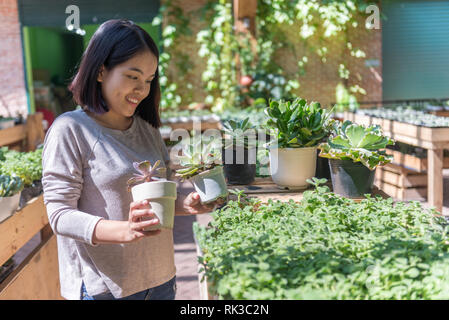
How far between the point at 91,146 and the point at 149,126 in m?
0.29

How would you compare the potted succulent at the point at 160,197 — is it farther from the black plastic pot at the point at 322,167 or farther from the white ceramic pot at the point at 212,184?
the black plastic pot at the point at 322,167

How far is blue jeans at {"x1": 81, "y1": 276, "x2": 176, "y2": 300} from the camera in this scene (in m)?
1.54

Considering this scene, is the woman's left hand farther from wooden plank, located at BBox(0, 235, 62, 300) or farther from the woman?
wooden plank, located at BBox(0, 235, 62, 300)

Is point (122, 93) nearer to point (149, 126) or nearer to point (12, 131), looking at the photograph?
point (149, 126)

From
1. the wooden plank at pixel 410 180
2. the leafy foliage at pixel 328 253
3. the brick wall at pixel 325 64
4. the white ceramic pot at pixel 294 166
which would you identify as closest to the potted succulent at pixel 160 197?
the leafy foliage at pixel 328 253

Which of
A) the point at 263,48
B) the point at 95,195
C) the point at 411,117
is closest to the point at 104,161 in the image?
the point at 95,195

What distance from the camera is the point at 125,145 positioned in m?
1.60

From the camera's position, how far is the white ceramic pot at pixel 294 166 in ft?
6.23

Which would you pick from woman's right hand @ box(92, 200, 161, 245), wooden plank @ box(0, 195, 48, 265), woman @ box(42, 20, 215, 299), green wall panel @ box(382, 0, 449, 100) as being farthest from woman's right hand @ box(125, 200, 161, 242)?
green wall panel @ box(382, 0, 449, 100)

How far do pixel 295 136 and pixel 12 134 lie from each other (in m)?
3.40

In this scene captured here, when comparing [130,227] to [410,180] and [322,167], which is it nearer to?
[322,167]

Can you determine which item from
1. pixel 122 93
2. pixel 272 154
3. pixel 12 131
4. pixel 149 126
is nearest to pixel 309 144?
pixel 272 154

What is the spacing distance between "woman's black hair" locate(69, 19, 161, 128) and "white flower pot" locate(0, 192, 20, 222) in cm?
117

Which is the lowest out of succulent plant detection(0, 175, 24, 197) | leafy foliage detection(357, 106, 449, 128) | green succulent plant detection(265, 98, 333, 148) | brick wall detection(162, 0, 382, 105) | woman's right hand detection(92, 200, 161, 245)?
succulent plant detection(0, 175, 24, 197)
